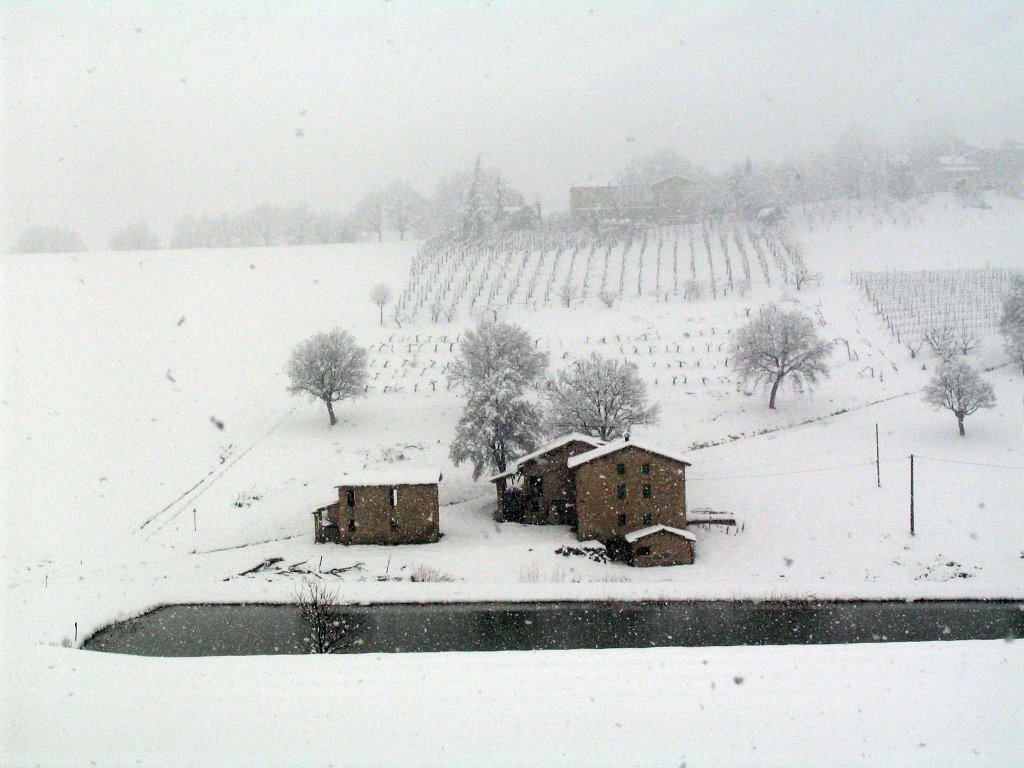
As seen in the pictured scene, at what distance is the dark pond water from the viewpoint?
59.6 ft

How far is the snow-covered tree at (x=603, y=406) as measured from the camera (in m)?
34.0

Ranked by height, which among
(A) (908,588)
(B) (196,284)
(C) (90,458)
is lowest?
(A) (908,588)

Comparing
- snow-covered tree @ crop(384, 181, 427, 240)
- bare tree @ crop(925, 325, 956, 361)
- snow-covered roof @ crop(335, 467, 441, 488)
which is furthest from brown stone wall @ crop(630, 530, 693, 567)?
snow-covered tree @ crop(384, 181, 427, 240)

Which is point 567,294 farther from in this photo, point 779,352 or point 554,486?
point 554,486

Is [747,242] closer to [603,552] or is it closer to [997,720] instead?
[603,552]

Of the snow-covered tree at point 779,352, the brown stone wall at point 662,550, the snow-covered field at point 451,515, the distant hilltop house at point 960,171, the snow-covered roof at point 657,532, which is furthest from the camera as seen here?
the distant hilltop house at point 960,171

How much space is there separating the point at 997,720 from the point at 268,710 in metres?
8.47

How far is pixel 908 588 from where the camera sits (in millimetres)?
22625

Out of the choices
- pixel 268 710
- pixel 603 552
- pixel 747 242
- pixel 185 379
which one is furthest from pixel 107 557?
pixel 747 242

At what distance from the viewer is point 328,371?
40156 mm

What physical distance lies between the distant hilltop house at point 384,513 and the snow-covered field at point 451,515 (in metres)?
1.15

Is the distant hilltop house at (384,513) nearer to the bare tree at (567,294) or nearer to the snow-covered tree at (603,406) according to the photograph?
the snow-covered tree at (603,406)

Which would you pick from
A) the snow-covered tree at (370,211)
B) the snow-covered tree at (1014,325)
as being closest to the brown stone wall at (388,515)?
the snow-covered tree at (1014,325)

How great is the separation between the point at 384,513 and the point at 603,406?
37.7ft
